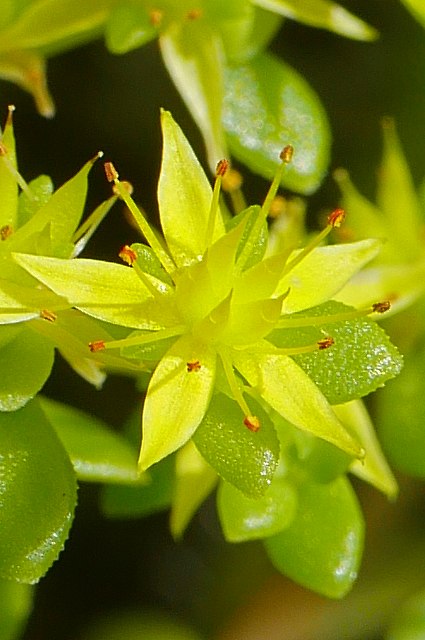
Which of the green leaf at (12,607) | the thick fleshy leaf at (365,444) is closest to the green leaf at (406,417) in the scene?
the thick fleshy leaf at (365,444)

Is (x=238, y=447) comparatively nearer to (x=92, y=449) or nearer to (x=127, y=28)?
(x=92, y=449)

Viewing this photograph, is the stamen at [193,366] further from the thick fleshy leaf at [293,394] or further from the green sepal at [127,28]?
the green sepal at [127,28]

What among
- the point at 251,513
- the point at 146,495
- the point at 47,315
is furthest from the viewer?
the point at 146,495

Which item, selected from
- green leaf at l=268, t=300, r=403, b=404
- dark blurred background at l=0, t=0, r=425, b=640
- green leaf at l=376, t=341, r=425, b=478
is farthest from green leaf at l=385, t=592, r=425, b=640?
green leaf at l=268, t=300, r=403, b=404

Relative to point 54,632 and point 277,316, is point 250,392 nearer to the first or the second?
point 277,316

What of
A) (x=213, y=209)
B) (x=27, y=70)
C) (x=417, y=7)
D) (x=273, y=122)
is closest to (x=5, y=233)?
(x=213, y=209)

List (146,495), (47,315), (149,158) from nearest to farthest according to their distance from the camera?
(47,315), (146,495), (149,158)

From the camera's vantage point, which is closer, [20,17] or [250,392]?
[250,392]

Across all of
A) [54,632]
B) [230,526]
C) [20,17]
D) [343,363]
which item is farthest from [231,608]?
[20,17]
